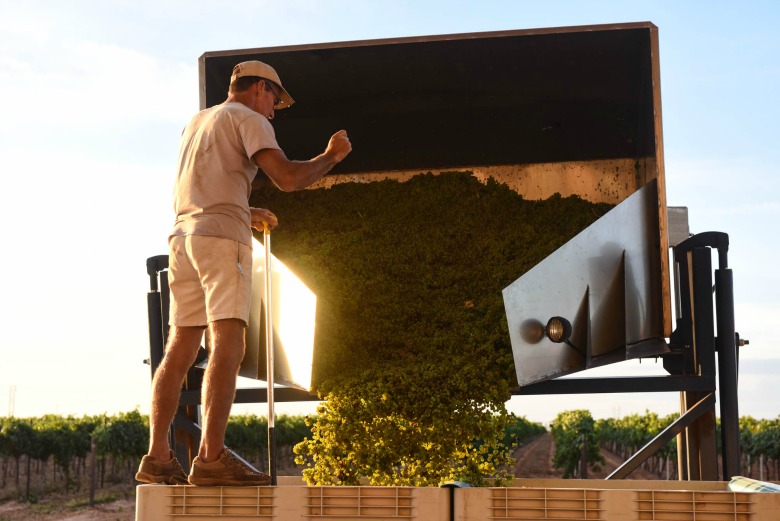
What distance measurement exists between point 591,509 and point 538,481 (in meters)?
1.19

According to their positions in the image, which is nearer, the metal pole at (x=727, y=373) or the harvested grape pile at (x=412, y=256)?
the harvested grape pile at (x=412, y=256)

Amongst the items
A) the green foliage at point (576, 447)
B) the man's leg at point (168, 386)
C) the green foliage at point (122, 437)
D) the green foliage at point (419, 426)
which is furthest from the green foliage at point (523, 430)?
the man's leg at point (168, 386)

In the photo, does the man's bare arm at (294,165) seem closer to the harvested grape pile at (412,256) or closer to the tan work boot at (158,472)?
the tan work boot at (158,472)

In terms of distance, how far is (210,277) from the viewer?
3.16 meters

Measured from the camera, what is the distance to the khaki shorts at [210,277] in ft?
10.2

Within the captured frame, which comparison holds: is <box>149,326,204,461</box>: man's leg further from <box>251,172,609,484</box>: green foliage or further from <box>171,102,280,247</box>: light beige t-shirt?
<box>251,172,609,484</box>: green foliage

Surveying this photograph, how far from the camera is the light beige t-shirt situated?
3.19 m

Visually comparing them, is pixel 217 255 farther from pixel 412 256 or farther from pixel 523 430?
pixel 523 430

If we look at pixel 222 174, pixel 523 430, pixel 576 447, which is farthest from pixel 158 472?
pixel 523 430

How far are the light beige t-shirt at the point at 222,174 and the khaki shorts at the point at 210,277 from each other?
0.13 ft

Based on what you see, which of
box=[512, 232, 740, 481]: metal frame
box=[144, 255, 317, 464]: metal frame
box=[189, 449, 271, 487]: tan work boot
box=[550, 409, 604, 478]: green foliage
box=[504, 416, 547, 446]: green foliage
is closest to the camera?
box=[189, 449, 271, 487]: tan work boot

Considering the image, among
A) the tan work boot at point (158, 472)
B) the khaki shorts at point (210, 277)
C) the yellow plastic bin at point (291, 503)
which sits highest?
the khaki shorts at point (210, 277)

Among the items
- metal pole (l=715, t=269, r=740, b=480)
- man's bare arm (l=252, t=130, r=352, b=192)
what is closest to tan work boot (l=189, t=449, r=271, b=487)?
man's bare arm (l=252, t=130, r=352, b=192)

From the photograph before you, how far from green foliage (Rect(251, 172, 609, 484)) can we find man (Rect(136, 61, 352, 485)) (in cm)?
131
